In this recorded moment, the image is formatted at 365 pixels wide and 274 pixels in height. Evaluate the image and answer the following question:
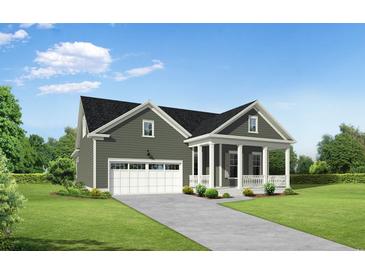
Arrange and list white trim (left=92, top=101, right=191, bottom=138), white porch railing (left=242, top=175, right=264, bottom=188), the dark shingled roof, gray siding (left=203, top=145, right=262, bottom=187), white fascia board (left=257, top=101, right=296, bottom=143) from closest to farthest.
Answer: white trim (left=92, top=101, right=191, bottom=138)
the dark shingled roof
white porch railing (left=242, top=175, right=264, bottom=188)
white fascia board (left=257, top=101, right=296, bottom=143)
gray siding (left=203, top=145, right=262, bottom=187)

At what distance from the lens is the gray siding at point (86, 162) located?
82.4 ft

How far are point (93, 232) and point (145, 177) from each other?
13770 millimetres

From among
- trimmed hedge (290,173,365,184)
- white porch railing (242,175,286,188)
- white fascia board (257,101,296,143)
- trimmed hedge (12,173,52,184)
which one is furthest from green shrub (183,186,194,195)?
trimmed hedge (290,173,365,184)

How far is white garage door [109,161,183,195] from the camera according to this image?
24.6m

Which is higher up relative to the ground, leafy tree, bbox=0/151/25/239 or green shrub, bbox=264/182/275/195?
leafy tree, bbox=0/151/25/239

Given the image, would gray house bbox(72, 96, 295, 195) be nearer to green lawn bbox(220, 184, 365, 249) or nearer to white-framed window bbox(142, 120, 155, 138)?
white-framed window bbox(142, 120, 155, 138)

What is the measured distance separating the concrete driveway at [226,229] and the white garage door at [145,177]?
5.08 meters

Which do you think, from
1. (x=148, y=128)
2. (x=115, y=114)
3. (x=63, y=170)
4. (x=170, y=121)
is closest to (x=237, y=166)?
(x=170, y=121)

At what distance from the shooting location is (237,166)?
90.1 feet

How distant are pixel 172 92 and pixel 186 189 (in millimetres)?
11807

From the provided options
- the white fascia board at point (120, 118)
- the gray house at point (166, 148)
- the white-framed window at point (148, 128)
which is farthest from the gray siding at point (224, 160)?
the white fascia board at point (120, 118)

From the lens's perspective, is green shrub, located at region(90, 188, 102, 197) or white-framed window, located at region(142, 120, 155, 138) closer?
green shrub, located at region(90, 188, 102, 197)
